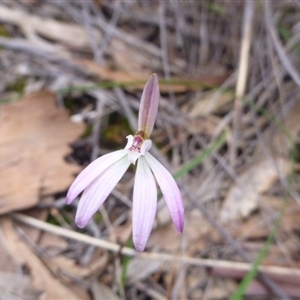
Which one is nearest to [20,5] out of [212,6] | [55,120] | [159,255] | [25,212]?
[55,120]

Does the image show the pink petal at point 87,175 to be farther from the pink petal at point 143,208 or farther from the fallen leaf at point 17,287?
the fallen leaf at point 17,287

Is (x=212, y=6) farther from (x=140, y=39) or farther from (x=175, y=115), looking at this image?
(x=175, y=115)

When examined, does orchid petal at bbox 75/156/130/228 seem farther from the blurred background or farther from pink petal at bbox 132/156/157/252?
the blurred background

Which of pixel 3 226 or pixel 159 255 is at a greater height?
pixel 3 226

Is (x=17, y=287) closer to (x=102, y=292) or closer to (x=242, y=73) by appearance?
(x=102, y=292)

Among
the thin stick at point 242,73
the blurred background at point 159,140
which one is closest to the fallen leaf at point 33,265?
the blurred background at point 159,140

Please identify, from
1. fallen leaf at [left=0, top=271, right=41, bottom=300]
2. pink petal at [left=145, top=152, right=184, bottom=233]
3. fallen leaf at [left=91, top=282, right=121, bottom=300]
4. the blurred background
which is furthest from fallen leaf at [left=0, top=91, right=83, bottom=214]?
pink petal at [left=145, top=152, right=184, bottom=233]
